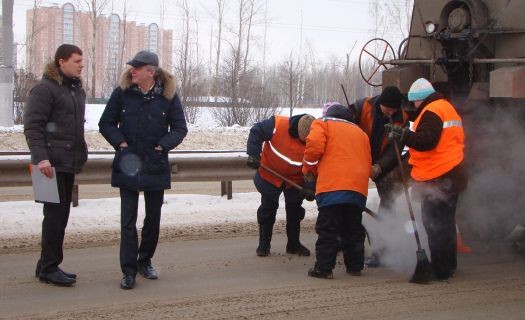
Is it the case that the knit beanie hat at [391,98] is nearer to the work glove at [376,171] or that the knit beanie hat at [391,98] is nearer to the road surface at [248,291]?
the work glove at [376,171]

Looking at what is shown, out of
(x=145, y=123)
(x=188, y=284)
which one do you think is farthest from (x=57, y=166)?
(x=188, y=284)

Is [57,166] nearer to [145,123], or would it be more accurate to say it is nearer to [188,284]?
[145,123]

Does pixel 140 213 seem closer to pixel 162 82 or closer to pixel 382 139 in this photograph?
pixel 162 82

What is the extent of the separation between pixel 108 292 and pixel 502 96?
3409 mm

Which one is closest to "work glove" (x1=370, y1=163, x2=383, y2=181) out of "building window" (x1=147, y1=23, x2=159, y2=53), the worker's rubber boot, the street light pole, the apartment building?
the worker's rubber boot

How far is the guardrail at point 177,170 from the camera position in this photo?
740 cm

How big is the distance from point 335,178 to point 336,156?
172 mm

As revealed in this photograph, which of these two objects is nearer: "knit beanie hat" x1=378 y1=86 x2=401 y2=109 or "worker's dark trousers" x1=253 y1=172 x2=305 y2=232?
"knit beanie hat" x1=378 y1=86 x2=401 y2=109

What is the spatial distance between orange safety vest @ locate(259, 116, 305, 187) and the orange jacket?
64 centimetres

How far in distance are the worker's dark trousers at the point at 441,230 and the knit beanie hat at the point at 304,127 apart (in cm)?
123

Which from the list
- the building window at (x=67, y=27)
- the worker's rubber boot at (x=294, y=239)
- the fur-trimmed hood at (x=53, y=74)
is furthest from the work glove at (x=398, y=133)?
the building window at (x=67, y=27)

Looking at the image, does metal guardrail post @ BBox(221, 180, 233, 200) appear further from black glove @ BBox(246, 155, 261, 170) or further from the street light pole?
the street light pole

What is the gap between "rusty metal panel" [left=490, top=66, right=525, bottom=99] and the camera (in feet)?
17.5

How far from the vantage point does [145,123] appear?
5062mm
